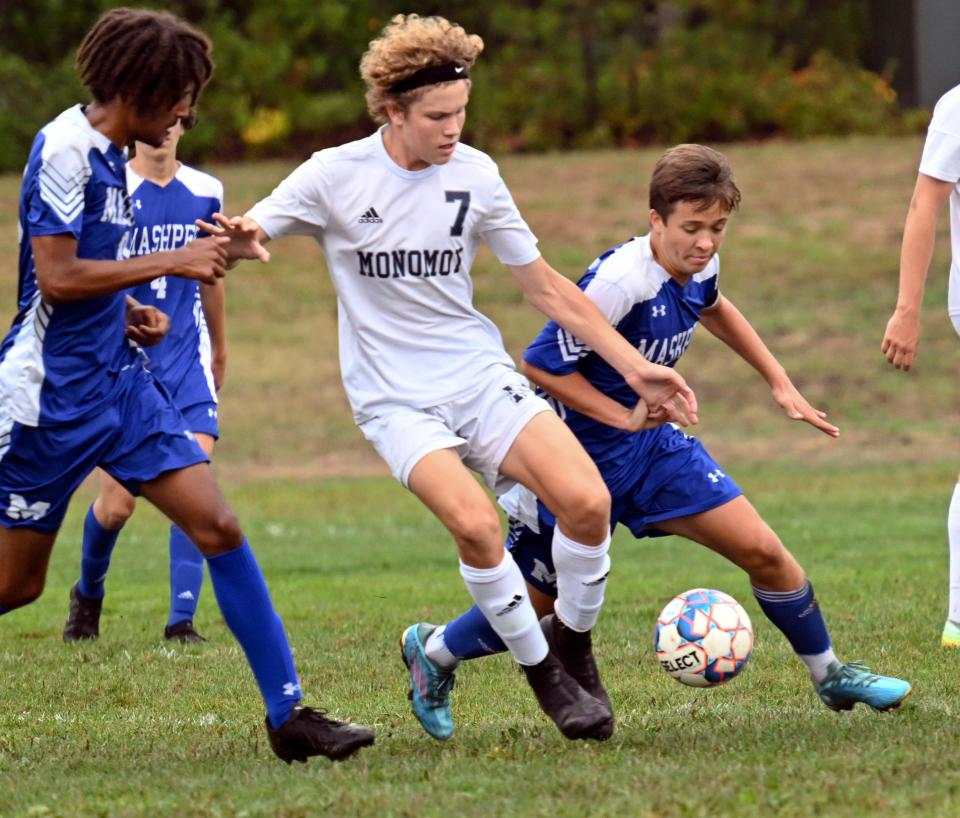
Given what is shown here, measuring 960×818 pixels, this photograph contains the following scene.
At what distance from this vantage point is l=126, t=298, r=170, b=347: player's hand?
17.7 feet

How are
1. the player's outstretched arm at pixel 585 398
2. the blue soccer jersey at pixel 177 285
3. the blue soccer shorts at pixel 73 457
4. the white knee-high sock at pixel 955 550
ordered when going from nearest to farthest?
the blue soccer shorts at pixel 73 457 → the player's outstretched arm at pixel 585 398 → the white knee-high sock at pixel 955 550 → the blue soccer jersey at pixel 177 285

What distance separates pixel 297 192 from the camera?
17.7 feet

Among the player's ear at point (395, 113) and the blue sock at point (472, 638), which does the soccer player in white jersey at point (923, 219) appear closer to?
the blue sock at point (472, 638)

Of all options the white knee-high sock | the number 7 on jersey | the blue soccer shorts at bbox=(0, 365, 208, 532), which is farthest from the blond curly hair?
the white knee-high sock

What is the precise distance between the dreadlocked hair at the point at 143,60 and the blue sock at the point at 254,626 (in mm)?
1390

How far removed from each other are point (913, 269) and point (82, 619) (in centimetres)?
430

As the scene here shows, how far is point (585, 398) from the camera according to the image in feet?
18.7

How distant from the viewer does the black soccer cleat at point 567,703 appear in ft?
16.9

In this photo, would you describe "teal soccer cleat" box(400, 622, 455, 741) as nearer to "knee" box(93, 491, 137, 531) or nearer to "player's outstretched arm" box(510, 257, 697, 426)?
"player's outstretched arm" box(510, 257, 697, 426)

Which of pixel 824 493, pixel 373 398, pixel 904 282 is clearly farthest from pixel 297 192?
pixel 824 493

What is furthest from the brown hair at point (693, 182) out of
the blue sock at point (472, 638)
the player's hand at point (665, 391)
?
the blue sock at point (472, 638)

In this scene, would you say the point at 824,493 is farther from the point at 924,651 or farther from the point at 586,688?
the point at 586,688

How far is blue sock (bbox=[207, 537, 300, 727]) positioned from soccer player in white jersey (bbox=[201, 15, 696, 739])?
22.9 inches

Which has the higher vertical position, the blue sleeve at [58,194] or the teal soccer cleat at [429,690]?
the blue sleeve at [58,194]
